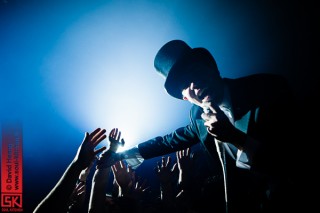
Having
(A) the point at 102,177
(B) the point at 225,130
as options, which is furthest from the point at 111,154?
(B) the point at 225,130

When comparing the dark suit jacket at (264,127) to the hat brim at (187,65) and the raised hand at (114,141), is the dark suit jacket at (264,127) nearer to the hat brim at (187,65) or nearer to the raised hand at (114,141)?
the hat brim at (187,65)

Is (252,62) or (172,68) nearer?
(172,68)

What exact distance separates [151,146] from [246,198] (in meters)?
1.51

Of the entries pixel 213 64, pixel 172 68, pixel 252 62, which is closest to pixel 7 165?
pixel 172 68

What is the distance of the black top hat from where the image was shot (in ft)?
Result: 8.37

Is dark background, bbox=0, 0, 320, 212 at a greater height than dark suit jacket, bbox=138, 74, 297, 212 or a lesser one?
greater

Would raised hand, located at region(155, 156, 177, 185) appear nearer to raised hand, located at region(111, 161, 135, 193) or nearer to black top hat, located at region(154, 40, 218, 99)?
raised hand, located at region(111, 161, 135, 193)

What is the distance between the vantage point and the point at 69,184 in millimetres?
1559

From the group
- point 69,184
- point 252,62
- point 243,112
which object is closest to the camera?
point 69,184

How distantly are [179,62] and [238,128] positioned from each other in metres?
1.13

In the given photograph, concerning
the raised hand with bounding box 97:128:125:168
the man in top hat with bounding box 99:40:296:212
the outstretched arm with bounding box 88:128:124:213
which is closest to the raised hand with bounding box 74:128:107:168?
the outstretched arm with bounding box 88:128:124:213

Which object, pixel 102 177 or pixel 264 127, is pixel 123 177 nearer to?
pixel 102 177

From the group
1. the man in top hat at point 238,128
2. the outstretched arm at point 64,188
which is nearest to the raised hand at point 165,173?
the man in top hat at point 238,128

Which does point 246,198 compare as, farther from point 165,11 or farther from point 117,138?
point 165,11
